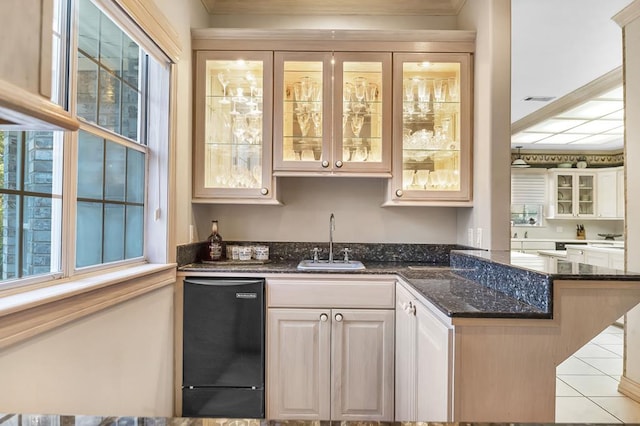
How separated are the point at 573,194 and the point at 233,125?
668 centimetres

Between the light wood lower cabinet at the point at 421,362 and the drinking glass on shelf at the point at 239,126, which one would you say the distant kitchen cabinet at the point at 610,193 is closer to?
the light wood lower cabinet at the point at 421,362

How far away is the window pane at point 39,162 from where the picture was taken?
123cm

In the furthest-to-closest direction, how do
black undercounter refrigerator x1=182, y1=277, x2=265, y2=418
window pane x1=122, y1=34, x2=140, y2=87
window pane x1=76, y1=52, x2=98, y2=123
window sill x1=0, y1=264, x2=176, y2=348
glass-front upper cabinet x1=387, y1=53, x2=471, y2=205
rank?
glass-front upper cabinet x1=387, y1=53, x2=471, y2=205 → black undercounter refrigerator x1=182, y1=277, x2=265, y2=418 → window pane x1=122, y1=34, x2=140, y2=87 → window pane x1=76, y1=52, x2=98, y2=123 → window sill x1=0, y1=264, x2=176, y2=348

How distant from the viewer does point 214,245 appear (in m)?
2.57

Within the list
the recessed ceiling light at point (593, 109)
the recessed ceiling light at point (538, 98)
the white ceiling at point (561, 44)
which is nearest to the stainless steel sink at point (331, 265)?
the white ceiling at point (561, 44)

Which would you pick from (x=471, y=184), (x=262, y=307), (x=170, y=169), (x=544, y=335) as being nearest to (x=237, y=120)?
(x=170, y=169)

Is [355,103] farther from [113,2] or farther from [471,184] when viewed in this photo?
[113,2]

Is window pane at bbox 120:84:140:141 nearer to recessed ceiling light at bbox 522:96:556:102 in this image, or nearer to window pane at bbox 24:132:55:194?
window pane at bbox 24:132:55:194

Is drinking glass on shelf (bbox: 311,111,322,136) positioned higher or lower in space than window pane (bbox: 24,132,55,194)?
higher

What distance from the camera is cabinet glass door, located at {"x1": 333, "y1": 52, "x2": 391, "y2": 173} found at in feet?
8.15

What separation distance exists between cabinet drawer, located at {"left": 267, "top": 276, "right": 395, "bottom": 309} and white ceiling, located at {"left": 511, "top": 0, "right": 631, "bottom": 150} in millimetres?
2237

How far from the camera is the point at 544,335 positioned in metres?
1.21

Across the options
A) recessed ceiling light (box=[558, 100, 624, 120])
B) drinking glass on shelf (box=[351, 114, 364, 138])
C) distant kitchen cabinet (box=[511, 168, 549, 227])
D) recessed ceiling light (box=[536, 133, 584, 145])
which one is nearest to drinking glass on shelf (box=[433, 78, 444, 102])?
drinking glass on shelf (box=[351, 114, 364, 138])

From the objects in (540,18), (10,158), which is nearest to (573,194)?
(540,18)
